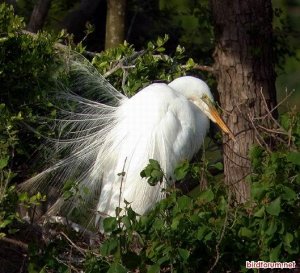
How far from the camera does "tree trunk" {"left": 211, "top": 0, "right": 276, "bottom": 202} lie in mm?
4090

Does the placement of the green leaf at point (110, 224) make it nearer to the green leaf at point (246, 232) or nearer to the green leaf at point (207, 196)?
the green leaf at point (207, 196)

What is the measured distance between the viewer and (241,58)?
412cm

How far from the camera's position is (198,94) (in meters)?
4.62

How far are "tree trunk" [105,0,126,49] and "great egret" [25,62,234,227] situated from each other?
1049 mm

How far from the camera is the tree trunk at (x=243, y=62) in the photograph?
161 inches

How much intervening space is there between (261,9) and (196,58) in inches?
58.6

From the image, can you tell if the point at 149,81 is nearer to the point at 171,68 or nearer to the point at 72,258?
the point at 171,68

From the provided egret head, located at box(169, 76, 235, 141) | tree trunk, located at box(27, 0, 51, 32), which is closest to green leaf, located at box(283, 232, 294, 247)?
egret head, located at box(169, 76, 235, 141)

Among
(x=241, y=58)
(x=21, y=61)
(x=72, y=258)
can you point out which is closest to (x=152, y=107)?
(x=241, y=58)

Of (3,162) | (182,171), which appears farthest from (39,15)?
(182,171)

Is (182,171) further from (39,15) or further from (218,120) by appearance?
(39,15)

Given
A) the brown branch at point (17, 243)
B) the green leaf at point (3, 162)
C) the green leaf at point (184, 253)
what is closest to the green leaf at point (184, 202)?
the green leaf at point (184, 253)

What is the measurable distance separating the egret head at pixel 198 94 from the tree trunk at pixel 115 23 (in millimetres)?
952

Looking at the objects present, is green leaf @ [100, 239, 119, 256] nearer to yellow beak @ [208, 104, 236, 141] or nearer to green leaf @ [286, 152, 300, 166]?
green leaf @ [286, 152, 300, 166]
